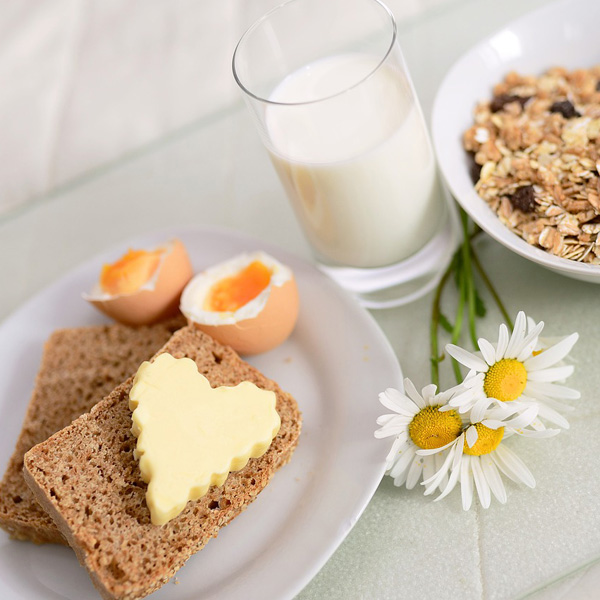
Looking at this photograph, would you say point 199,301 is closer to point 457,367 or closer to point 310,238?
point 310,238

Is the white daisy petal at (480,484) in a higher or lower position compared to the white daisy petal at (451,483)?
lower

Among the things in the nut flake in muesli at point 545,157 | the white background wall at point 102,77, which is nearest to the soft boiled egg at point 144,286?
the nut flake in muesli at point 545,157

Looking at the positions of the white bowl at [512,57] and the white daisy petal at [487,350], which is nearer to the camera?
the white daisy petal at [487,350]

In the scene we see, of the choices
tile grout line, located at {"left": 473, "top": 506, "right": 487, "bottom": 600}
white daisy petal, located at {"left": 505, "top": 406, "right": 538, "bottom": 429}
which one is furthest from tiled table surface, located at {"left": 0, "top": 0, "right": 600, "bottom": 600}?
white daisy petal, located at {"left": 505, "top": 406, "right": 538, "bottom": 429}

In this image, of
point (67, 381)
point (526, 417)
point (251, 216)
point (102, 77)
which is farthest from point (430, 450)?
point (102, 77)

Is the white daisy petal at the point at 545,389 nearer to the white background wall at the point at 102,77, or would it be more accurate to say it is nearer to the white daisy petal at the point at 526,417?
the white daisy petal at the point at 526,417

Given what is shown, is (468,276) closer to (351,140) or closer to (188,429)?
(351,140)

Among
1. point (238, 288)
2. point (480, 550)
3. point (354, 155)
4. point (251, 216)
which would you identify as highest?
point (354, 155)
